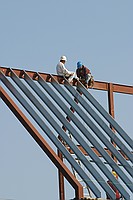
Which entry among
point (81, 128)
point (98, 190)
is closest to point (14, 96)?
point (81, 128)

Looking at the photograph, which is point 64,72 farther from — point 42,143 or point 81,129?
point 42,143

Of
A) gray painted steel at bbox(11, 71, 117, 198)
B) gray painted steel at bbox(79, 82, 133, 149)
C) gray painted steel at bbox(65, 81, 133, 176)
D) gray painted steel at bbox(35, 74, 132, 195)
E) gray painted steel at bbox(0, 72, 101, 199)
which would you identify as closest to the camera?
gray painted steel at bbox(0, 72, 101, 199)

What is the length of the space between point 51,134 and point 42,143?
504 mm

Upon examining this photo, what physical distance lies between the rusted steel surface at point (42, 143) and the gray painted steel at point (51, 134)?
0.32 m

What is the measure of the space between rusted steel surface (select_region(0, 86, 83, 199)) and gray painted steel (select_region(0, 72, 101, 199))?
0.32 metres

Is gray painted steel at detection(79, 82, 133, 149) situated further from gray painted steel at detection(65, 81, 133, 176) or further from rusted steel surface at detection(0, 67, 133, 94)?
rusted steel surface at detection(0, 67, 133, 94)

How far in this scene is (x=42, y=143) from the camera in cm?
1644

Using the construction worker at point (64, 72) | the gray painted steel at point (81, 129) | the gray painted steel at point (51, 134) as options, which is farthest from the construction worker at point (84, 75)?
the gray painted steel at point (51, 134)

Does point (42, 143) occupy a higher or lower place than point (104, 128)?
lower

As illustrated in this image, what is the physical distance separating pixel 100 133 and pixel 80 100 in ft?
3.91

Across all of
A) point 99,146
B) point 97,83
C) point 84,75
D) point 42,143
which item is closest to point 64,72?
point 84,75

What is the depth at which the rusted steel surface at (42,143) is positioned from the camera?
15679mm

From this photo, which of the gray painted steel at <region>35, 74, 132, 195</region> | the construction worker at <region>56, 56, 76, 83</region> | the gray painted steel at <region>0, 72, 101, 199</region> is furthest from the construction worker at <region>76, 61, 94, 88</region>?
the gray painted steel at <region>0, 72, 101, 199</region>

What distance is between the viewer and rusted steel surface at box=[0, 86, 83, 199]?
15679 millimetres
